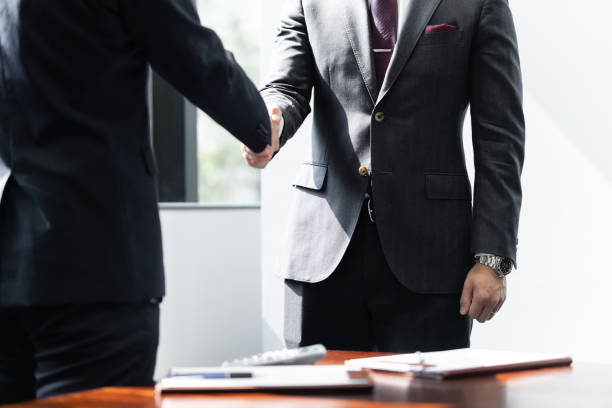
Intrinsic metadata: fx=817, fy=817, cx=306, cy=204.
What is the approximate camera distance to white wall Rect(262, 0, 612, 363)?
9.29 feet

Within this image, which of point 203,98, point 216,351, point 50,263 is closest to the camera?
A: point 50,263

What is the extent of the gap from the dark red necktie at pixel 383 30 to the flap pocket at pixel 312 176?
237 mm

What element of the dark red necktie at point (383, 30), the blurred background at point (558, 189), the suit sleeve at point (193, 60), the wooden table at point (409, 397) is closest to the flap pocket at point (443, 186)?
the dark red necktie at point (383, 30)

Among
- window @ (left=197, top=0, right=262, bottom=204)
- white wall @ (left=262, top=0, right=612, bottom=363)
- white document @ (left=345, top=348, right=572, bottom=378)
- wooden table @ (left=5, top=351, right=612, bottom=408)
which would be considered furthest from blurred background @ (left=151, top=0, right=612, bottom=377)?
window @ (left=197, top=0, right=262, bottom=204)

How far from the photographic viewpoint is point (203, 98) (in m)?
1.32

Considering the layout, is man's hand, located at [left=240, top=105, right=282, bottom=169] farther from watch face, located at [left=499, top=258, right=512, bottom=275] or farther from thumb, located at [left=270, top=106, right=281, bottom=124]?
watch face, located at [left=499, top=258, right=512, bottom=275]

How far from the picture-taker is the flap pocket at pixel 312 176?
1.79m

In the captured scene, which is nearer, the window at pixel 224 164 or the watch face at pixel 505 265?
the watch face at pixel 505 265

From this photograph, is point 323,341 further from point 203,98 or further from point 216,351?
point 216,351

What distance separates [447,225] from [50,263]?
88 cm

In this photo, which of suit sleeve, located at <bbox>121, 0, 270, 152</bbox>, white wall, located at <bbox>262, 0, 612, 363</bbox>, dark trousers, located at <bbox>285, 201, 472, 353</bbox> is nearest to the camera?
suit sleeve, located at <bbox>121, 0, 270, 152</bbox>

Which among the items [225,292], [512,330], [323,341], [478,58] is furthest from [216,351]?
[478,58]

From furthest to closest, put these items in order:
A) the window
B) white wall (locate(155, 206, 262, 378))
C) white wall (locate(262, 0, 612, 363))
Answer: the window → white wall (locate(155, 206, 262, 378)) → white wall (locate(262, 0, 612, 363))

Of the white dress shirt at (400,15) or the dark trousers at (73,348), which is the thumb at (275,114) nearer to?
the white dress shirt at (400,15)
